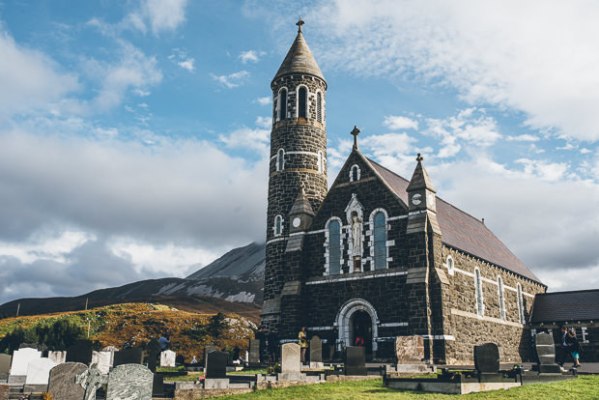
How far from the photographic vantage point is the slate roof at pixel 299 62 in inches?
1502

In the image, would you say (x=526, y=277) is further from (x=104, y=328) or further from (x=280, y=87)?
(x=104, y=328)

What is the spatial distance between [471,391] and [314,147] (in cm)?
2232

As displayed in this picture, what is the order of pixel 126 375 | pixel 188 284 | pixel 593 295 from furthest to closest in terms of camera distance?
pixel 188 284, pixel 593 295, pixel 126 375

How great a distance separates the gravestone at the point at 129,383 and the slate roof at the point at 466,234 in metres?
21.1

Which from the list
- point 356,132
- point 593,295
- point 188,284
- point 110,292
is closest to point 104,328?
point 356,132

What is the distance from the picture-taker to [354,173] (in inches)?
1312

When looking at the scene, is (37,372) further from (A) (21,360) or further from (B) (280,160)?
(B) (280,160)

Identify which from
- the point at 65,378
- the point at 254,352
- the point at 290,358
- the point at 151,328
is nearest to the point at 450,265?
the point at 254,352

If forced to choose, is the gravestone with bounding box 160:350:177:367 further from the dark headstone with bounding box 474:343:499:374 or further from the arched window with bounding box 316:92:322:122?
the dark headstone with bounding box 474:343:499:374

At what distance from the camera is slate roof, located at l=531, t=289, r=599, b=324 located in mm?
38562

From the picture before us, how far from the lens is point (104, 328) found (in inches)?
2122

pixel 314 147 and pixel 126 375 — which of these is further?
pixel 314 147

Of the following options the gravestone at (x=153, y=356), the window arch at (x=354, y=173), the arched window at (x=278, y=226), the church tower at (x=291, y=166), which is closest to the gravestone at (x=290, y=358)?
the gravestone at (x=153, y=356)

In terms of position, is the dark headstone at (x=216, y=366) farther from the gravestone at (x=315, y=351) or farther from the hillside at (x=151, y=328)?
the hillside at (x=151, y=328)
